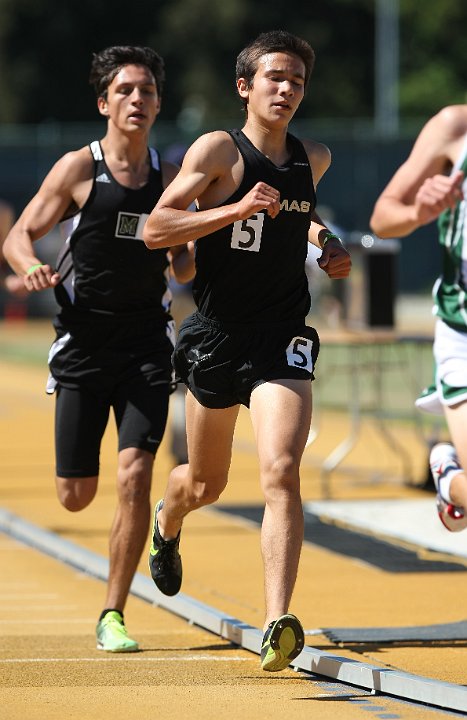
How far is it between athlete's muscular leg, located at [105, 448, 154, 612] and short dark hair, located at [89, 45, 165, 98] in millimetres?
1641

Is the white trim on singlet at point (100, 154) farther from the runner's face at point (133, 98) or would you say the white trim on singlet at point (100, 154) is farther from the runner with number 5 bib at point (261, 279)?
the runner with number 5 bib at point (261, 279)

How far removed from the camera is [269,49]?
6.57 meters

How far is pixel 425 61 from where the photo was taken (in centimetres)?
7425

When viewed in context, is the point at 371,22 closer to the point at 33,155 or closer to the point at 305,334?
the point at 33,155

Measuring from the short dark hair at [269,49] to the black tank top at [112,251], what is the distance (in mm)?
A: 1093

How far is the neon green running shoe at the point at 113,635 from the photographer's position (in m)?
7.15

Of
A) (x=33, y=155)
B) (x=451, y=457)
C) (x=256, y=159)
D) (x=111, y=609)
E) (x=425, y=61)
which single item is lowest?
(x=111, y=609)

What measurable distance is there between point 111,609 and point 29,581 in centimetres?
191

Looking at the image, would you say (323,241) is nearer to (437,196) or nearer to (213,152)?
(213,152)

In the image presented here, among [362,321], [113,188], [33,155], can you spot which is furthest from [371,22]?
[113,188]

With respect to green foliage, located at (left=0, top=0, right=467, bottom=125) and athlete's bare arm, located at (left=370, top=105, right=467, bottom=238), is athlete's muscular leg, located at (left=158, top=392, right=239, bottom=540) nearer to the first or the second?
athlete's bare arm, located at (left=370, top=105, right=467, bottom=238)

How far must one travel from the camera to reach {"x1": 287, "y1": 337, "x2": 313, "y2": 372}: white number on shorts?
21.6ft

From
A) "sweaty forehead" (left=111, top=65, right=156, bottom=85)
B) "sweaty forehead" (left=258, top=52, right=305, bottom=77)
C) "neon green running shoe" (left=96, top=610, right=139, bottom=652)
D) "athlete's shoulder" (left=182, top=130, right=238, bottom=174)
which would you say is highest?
"sweaty forehead" (left=111, top=65, right=156, bottom=85)

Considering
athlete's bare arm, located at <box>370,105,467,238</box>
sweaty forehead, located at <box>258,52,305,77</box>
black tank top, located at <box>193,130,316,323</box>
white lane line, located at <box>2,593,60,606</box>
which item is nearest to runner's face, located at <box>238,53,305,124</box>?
sweaty forehead, located at <box>258,52,305,77</box>
